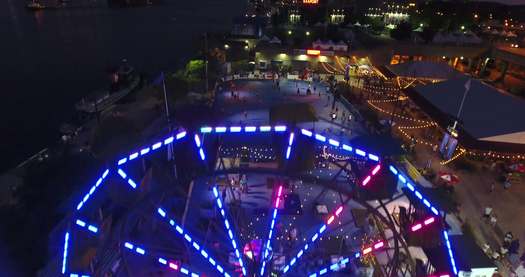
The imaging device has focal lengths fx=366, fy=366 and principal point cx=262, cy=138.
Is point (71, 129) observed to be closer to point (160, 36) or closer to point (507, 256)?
point (507, 256)

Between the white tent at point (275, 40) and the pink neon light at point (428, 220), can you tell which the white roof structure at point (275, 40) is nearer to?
the white tent at point (275, 40)

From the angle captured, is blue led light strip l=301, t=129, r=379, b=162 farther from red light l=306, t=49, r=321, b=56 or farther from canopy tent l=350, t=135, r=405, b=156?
red light l=306, t=49, r=321, b=56

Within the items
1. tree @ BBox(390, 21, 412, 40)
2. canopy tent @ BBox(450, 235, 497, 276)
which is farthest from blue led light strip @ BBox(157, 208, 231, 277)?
tree @ BBox(390, 21, 412, 40)

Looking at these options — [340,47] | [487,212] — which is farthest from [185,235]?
[340,47]

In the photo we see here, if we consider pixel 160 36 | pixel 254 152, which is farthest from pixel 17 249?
pixel 160 36

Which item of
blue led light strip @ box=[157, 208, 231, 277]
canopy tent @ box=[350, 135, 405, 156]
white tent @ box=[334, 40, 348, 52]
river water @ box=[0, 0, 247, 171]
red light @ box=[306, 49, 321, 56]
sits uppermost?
blue led light strip @ box=[157, 208, 231, 277]

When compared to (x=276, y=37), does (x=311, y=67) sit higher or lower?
lower
